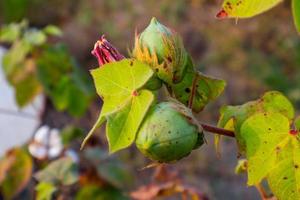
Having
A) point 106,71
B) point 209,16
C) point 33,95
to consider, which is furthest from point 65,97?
point 209,16

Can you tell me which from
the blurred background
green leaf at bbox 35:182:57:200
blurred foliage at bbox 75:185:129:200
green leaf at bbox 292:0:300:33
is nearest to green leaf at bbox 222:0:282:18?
green leaf at bbox 292:0:300:33

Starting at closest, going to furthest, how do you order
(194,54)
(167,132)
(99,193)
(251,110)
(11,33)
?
(167,132) < (251,110) < (99,193) < (11,33) < (194,54)

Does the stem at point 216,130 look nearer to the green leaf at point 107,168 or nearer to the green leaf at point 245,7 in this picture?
the green leaf at point 245,7

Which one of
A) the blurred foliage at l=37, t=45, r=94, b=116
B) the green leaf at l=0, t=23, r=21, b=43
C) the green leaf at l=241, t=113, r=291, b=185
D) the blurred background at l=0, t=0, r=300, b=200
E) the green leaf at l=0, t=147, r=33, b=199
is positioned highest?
the green leaf at l=241, t=113, r=291, b=185

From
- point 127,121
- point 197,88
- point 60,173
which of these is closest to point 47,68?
point 60,173

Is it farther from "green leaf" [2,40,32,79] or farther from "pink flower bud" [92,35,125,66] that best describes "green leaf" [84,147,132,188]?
"pink flower bud" [92,35,125,66]

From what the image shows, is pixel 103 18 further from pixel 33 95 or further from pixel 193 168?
pixel 33 95

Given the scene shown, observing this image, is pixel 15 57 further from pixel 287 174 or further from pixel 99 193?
pixel 287 174
